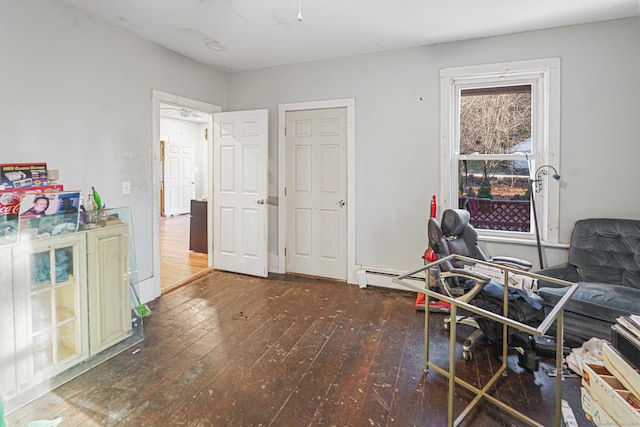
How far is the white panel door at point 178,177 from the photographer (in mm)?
8930

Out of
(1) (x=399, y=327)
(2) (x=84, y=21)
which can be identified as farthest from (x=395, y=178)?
(2) (x=84, y=21)

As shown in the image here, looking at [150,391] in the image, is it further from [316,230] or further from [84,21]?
[84,21]

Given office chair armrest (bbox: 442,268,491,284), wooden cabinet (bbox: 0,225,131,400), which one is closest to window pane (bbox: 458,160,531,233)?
office chair armrest (bbox: 442,268,491,284)

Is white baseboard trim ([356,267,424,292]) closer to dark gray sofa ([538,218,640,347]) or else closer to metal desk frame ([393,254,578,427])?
dark gray sofa ([538,218,640,347])

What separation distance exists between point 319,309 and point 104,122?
100.0 inches

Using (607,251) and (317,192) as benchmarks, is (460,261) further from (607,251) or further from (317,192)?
(317,192)

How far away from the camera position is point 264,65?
4176 mm

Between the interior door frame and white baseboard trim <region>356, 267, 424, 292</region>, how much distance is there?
134mm

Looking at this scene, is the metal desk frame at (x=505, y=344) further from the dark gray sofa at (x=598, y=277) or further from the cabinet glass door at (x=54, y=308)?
the cabinet glass door at (x=54, y=308)

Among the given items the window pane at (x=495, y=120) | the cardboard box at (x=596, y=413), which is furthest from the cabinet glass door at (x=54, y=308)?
the window pane at (x=495, y=120)

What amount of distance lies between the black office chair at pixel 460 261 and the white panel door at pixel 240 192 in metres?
2.10

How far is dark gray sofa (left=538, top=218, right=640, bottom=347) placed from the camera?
7.43 ft

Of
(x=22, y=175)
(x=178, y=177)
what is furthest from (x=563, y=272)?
(x=178, y=177)

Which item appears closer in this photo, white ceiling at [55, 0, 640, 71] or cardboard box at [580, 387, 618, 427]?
cardboard box at [580, 387, 618, 427]
